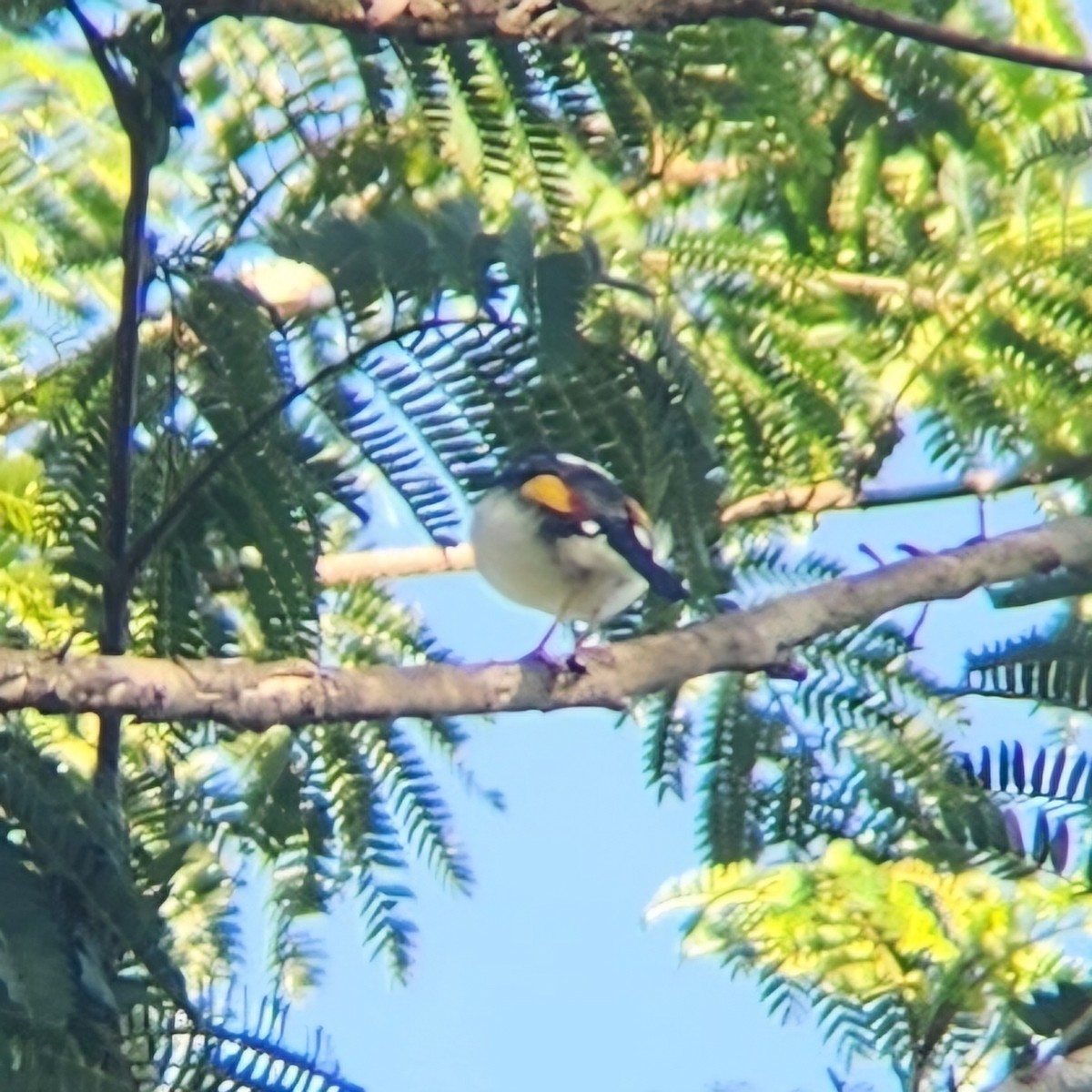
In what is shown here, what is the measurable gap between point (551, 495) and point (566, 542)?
0.64ft

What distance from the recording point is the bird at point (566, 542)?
6.56 feet

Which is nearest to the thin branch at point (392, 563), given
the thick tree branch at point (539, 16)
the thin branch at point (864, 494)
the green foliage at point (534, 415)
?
the green foliage at point (534, 415)

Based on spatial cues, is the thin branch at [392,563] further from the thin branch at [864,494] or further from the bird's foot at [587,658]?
the bird's foot at [587,658]

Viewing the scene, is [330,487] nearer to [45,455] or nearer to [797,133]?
[45,455]

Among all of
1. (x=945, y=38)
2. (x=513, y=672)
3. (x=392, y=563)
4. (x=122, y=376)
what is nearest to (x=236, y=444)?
(x=122, y=376)

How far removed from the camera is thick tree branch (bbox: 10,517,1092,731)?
1.64 m

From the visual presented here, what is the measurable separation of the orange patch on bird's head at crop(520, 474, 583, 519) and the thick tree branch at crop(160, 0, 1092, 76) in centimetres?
50

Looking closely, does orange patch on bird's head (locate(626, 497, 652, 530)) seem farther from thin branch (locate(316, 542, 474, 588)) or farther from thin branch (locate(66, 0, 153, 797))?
thin branch (locate(66, 0, 153, 797))

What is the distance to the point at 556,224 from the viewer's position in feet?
6.61

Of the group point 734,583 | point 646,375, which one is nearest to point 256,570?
point 646,375

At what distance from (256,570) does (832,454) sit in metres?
0.74

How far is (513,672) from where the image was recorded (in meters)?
1.87

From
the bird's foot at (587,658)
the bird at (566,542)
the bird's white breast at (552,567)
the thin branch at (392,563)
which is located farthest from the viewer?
the thin branch at (392,563)

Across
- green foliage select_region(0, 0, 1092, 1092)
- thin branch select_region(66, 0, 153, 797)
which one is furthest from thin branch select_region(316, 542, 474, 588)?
thin branch select_region(66, 0, 153, 797)
